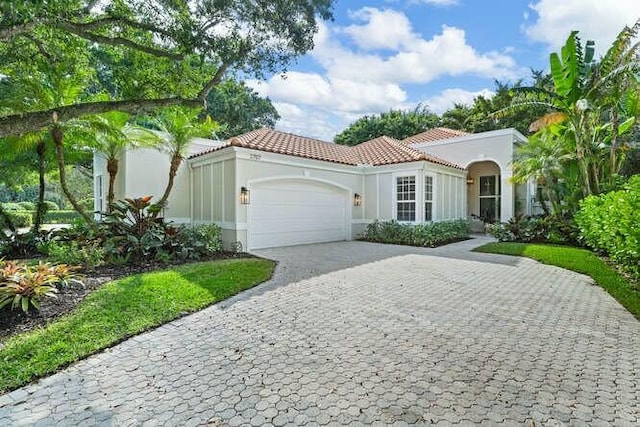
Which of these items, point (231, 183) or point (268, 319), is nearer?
point (268, 319)

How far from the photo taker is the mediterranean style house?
11.9 metres

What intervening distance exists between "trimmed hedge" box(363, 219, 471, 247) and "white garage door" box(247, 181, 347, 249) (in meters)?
1.45

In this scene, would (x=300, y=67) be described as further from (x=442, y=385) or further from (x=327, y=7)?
(x=442, y=385)

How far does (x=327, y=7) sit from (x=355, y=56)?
5.40 m

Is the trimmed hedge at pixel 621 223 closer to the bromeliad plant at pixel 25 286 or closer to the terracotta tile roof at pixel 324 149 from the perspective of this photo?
the terracotta tile roof at pixel 324 149

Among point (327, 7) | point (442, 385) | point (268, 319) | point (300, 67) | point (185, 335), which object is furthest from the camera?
point (300, 67)

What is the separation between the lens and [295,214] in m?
13.6

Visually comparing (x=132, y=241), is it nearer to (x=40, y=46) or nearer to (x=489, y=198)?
(x=40, y=46)

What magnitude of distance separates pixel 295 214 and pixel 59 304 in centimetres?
878

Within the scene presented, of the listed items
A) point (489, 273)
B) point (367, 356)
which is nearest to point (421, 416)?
point (367, 356)

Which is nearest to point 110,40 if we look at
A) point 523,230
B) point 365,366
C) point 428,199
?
point 365,366

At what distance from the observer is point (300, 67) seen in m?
8.63

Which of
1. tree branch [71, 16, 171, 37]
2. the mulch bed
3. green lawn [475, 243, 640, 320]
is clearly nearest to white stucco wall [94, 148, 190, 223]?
the mulch bed

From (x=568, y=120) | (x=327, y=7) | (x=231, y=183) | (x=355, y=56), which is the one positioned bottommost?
(x=231, y=183)
